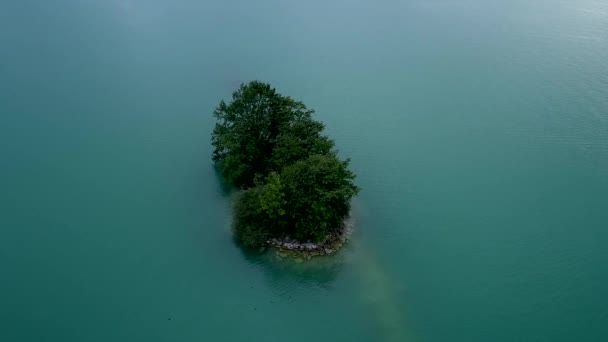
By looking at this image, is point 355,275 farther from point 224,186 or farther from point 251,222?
point 224,186

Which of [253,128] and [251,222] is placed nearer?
[251,222]

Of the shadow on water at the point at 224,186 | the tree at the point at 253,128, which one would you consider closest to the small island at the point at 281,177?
the tree at the point at 253,128

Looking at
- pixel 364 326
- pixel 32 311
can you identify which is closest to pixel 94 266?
pixel 32 311

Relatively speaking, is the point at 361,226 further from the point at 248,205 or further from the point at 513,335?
the point at 513,335

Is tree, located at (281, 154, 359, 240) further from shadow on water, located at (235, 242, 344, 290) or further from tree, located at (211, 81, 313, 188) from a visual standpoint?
tree, located at (211, 81, 313, 188)

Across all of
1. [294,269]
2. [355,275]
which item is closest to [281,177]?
[294,269]

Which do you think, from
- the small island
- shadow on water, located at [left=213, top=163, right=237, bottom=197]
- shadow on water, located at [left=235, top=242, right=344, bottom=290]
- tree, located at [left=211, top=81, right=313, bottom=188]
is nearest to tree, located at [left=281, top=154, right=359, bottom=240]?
the small island

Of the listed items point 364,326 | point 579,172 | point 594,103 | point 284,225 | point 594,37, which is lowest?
point 364,326

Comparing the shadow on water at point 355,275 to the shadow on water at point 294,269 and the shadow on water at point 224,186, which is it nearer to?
the shadow on water at point 294,269
